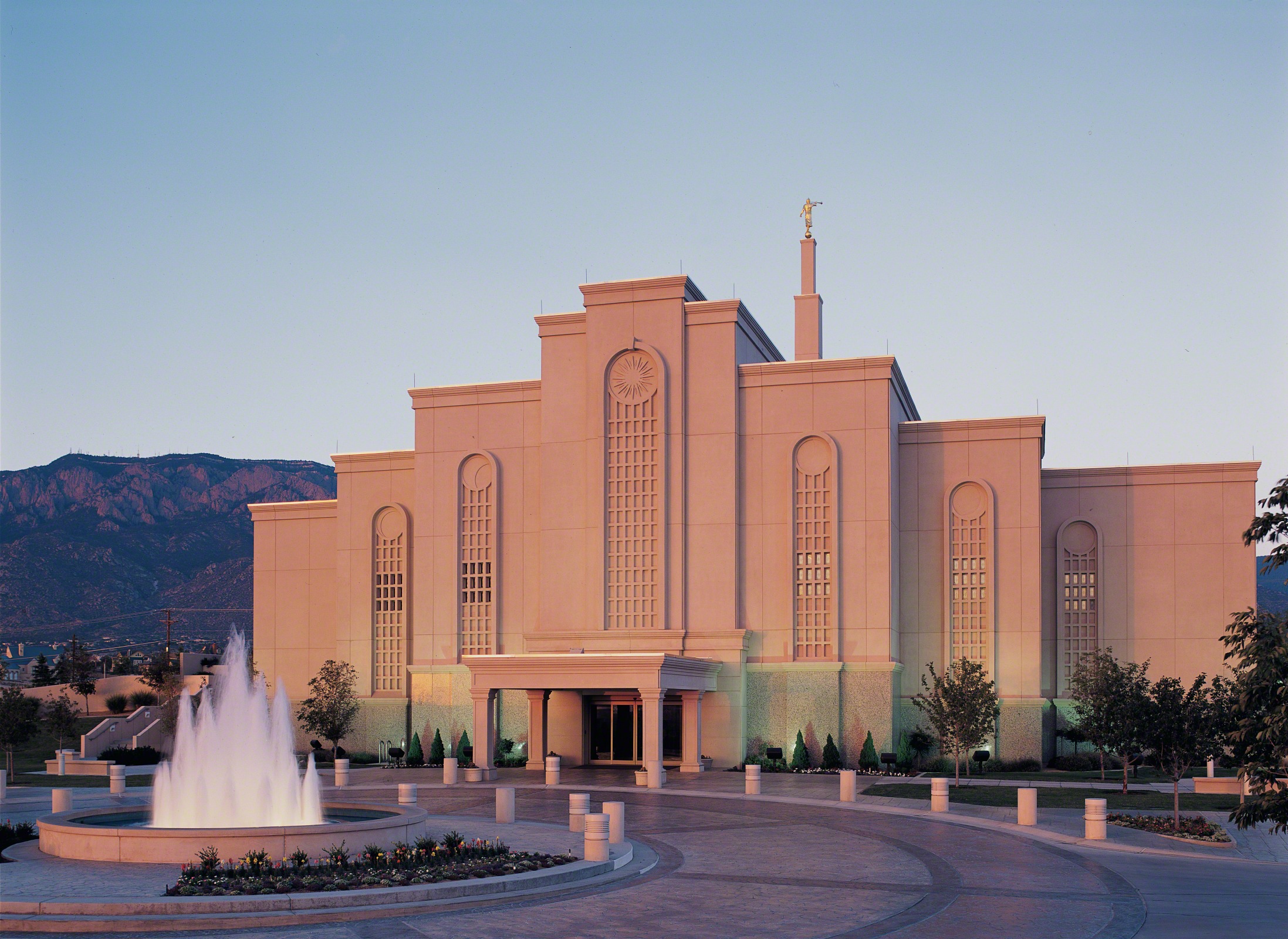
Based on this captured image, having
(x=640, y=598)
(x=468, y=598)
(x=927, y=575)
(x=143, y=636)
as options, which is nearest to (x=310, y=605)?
(x=468, y=598)

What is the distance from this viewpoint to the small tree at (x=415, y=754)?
164 feet

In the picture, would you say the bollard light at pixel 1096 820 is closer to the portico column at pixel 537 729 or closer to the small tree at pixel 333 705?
the portico column at pixel 537 729

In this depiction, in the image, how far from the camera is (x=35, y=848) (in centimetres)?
2319

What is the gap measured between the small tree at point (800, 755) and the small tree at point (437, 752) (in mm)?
13593

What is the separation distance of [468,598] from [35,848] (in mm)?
29054

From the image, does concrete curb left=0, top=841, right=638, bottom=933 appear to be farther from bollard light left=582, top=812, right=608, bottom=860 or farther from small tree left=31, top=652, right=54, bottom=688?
small tree left=31, top=652, right=54, bottom=688

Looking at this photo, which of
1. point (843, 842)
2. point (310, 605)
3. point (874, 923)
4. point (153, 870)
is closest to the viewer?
point (874, 923)

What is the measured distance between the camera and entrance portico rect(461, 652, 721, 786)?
42.6 metres

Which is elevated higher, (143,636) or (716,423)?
(716,423)

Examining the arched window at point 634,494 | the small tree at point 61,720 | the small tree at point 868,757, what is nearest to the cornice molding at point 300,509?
the small tree at point 61,720

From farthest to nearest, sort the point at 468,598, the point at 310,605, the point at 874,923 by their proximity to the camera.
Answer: the point at 310,605, the point at 468,598, the point at 874,923

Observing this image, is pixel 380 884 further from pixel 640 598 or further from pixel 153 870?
pixel 640 598

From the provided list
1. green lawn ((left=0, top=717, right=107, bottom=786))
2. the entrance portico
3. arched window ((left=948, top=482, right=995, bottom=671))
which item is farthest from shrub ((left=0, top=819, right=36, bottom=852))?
green lawn ((left=0, top=717, right=107, bottom=786))

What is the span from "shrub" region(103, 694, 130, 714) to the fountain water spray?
52.8m
